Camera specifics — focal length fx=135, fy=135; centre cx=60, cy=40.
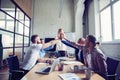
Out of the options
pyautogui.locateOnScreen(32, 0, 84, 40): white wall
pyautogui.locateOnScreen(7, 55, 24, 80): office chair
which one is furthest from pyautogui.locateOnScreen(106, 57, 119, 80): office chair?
pyautogui.locateOnScreen(32, 0, 84, 40): white wall

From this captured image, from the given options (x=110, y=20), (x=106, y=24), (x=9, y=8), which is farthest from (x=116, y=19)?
(x=9, y=8)

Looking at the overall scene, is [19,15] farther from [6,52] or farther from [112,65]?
[112,65]

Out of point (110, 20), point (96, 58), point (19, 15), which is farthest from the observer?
point (19, 15)

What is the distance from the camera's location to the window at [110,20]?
4285mm

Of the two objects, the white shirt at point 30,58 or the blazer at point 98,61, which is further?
the white shirt at point 30,58

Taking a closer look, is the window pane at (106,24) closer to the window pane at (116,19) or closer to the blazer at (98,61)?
the window pane at (116,19)

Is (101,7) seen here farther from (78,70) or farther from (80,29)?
(78,70)

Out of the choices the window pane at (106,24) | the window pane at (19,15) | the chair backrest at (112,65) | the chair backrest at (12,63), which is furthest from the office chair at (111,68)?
the window pane at (19,15)

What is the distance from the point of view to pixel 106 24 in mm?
5168

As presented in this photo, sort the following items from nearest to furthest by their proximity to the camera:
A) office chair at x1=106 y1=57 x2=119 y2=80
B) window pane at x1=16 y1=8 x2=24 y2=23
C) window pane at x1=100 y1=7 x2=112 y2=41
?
office chair at x1=106 y1=57 x2=119 y2=80, window pane at x1=16 y1=8 x2=24 y2=23, window pane at x1=100 y1=7 x2=112 y2=41

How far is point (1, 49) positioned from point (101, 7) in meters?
3.99

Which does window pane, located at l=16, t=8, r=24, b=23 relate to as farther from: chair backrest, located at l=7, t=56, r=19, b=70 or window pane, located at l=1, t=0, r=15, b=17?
chair backrest, located at l=7, t=56, r=19, b=70

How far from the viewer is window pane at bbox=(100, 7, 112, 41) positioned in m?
4.87

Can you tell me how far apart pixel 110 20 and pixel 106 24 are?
1.59ft
